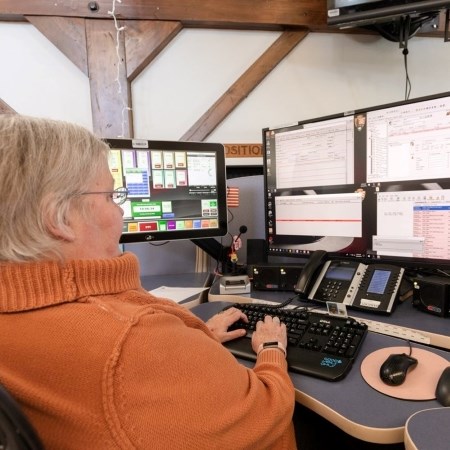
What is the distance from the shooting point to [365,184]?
1.20 m

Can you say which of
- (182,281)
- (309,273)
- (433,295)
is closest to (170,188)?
(182,281)

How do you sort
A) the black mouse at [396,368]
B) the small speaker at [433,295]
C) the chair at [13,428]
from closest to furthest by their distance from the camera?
1. the chair at [13,428]
2. the black mouse at [396,368]
3. the small speaker at [433,295]

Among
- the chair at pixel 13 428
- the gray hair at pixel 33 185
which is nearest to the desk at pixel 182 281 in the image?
the gray hair at pixel 33 185

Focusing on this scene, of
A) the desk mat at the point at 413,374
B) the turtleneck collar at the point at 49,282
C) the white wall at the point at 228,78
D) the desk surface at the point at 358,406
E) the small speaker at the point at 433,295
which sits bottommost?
the desk surface at the point at 358,406

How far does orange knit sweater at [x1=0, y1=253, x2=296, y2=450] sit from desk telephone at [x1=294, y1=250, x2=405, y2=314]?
0.55 metres

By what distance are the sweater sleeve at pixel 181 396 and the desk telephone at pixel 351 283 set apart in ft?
1.68

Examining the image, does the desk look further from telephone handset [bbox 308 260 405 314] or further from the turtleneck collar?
the turtleneck collar

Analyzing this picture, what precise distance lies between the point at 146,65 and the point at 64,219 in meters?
1.82

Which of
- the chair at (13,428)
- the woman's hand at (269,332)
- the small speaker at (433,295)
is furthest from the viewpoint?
the small speaker at (433,295)

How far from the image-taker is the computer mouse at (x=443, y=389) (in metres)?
0.62

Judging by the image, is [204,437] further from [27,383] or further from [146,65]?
[146,65]

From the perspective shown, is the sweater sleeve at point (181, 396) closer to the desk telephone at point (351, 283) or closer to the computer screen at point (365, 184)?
the desk telephone at point (351, 283)

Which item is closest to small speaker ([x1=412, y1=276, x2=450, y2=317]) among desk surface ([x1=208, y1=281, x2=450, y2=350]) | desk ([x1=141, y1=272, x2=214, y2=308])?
desk surface ([x1=208, y1=281, x2=450, y2=350])

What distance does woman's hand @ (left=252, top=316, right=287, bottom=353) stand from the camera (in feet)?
2.82
